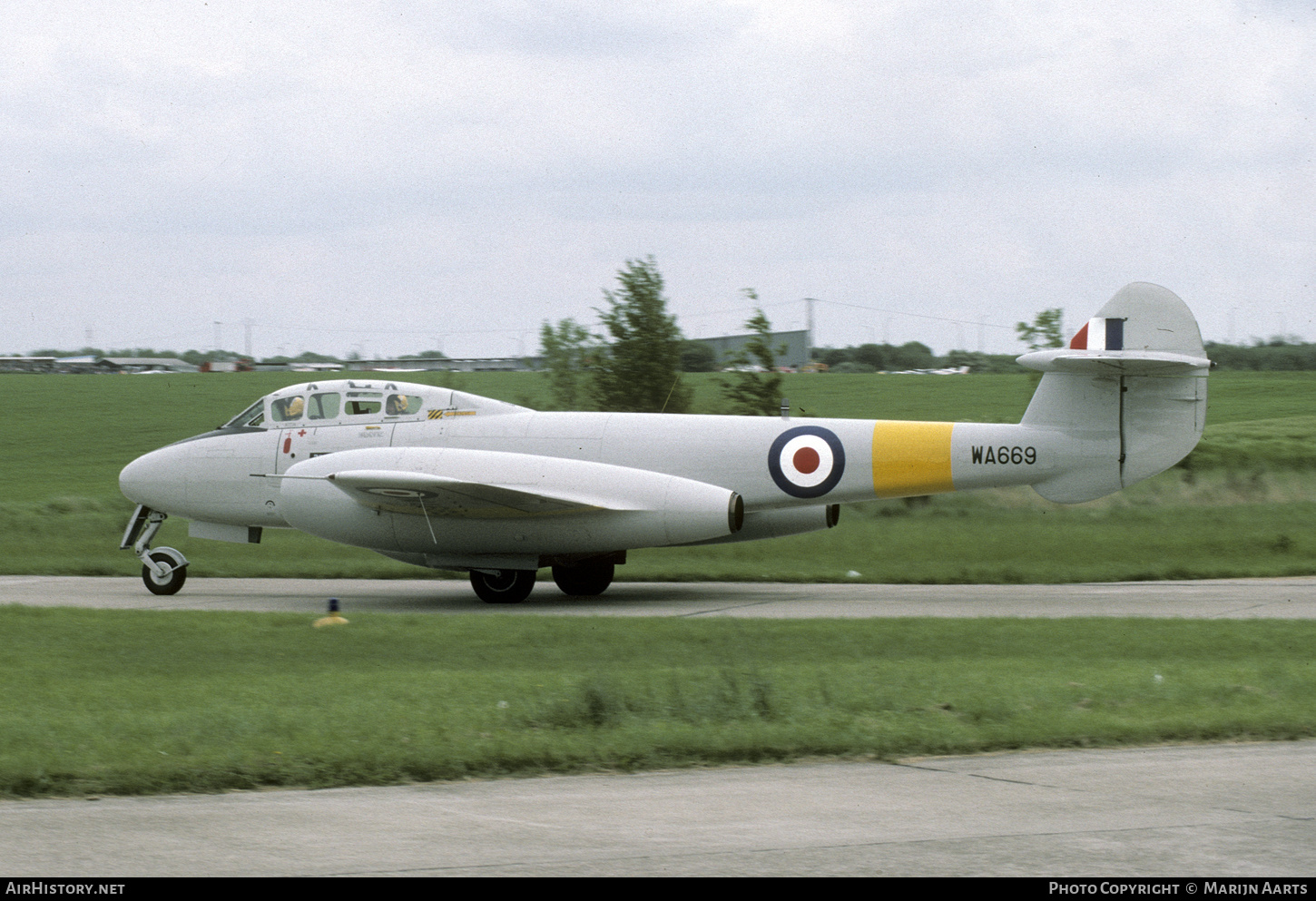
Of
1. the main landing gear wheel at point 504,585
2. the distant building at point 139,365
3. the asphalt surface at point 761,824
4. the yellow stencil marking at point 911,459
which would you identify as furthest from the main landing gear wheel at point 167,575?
the distant building at point 139,365

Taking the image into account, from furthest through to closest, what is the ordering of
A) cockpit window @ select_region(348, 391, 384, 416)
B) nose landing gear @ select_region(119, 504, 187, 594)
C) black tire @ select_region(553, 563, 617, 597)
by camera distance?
1. cockpit window @ select_region(348, 391, 384, 416)
2. black tire @ select_region(553, 563, 617, 597)
3. nose landing gear @ select_region(119, 504, 187, 594)

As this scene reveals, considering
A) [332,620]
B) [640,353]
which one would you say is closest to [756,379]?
[640,353]

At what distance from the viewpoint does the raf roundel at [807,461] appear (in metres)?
18.8

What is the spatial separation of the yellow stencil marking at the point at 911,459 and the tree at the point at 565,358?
13.2 metres

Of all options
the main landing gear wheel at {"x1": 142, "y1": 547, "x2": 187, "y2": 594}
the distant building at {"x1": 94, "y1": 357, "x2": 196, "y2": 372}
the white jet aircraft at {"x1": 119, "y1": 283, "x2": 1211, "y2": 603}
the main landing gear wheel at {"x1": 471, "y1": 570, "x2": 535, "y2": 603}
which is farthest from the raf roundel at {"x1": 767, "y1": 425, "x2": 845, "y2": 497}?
the distant building at {"x1": 94, "y1": 357, "x2": 196, "y2": 372}

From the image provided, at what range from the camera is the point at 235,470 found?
805 inches

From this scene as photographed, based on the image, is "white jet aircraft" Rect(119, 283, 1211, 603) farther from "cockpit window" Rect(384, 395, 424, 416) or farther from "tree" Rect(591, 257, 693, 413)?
"tree" Rect(591, 257, 693, 413)

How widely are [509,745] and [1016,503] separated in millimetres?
22863

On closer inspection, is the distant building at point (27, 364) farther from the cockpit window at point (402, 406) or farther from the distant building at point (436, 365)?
the cockpit window at point (402, 406)

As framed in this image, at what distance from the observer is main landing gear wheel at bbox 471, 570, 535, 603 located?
19250mm

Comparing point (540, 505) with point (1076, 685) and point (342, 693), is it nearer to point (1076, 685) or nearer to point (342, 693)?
point (342, 693)

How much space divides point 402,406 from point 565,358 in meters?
14.7

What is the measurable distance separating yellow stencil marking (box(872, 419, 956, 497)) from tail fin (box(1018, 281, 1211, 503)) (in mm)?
1398

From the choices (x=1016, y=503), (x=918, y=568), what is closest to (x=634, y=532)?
(x=918, y=568)
